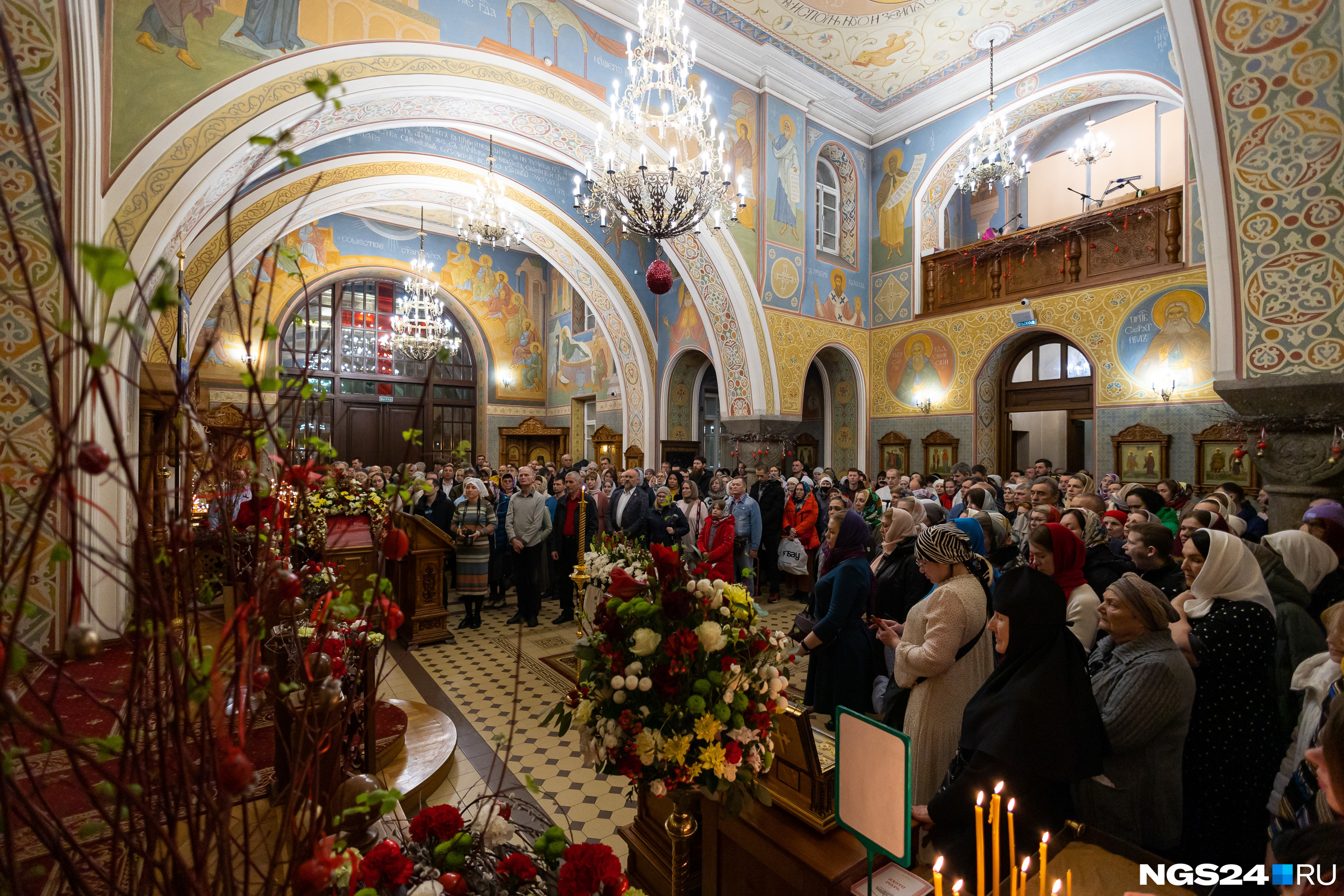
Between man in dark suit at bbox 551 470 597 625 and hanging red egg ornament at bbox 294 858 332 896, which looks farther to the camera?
man in dark suit at bbox 551 470 597 625

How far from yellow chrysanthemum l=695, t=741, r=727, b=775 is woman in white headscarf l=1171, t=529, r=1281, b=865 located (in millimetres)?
2047

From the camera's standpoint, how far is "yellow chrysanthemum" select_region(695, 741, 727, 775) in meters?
1.75

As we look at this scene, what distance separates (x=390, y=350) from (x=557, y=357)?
4.00 metres

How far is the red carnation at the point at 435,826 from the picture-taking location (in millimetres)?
1645

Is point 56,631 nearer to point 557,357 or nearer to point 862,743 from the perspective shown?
point 862,743

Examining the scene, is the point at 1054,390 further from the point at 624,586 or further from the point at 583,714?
the point at 583,714

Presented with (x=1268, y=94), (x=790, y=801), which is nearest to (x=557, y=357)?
(x=1268, y=94)

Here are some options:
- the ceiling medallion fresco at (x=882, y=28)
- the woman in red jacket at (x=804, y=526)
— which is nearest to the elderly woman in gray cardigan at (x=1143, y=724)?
the woman in red jacket at (x=804, y=526)

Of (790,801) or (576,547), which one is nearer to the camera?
(790,801)

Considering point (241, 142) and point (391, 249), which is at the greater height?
point (391, 249)

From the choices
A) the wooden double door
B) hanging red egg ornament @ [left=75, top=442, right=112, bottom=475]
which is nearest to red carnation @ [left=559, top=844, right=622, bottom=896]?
hanging red egg ornament @ [left=75, top=442, right=112, bottom=475]

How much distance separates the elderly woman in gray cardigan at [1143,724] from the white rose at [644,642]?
1736 mm

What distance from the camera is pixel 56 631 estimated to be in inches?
174

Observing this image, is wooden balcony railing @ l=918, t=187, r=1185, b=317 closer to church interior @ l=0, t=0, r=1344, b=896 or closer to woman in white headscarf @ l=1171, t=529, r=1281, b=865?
church interior @ l=0, t=0, r=1344, b=896
